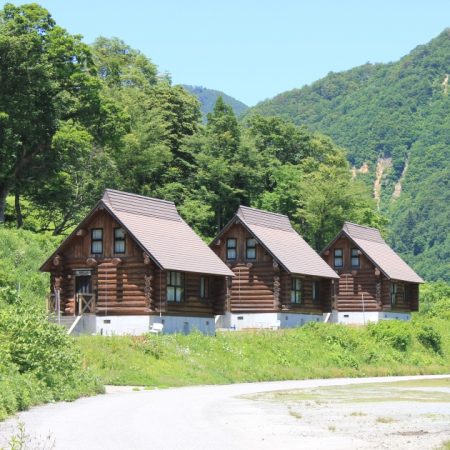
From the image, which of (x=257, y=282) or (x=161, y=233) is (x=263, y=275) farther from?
(x=161, y=233)

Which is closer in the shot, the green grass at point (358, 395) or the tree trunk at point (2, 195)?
the green grass at point (358, 395)

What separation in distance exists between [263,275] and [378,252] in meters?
18.6

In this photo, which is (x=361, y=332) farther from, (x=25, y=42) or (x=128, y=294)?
(x=25, y=42)

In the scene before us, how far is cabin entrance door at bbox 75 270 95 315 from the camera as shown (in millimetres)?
52531

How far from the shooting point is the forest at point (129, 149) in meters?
66.9

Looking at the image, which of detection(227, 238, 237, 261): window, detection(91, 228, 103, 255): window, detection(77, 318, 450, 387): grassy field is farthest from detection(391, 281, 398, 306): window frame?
detection(91, 228, 103, 255): window

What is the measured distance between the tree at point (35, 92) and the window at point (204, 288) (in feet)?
59.5

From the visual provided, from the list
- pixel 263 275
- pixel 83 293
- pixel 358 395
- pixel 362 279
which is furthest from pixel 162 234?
pixel 362 279

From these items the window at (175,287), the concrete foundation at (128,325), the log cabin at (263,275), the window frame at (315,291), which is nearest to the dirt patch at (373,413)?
the concrete foundation at (128,325)

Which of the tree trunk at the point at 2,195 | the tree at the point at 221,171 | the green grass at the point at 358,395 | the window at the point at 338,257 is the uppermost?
the tree at the point at 221,171

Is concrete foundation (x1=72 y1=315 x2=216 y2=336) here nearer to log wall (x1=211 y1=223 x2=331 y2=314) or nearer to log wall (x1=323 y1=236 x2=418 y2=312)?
log wall (x1=211 y1=223 x2=331 y2=314)

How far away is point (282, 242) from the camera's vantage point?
67.7 metres

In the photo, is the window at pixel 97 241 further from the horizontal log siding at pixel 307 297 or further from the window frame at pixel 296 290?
the window frame at pixel 296 290

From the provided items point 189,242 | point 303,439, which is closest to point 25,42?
point 189,242
